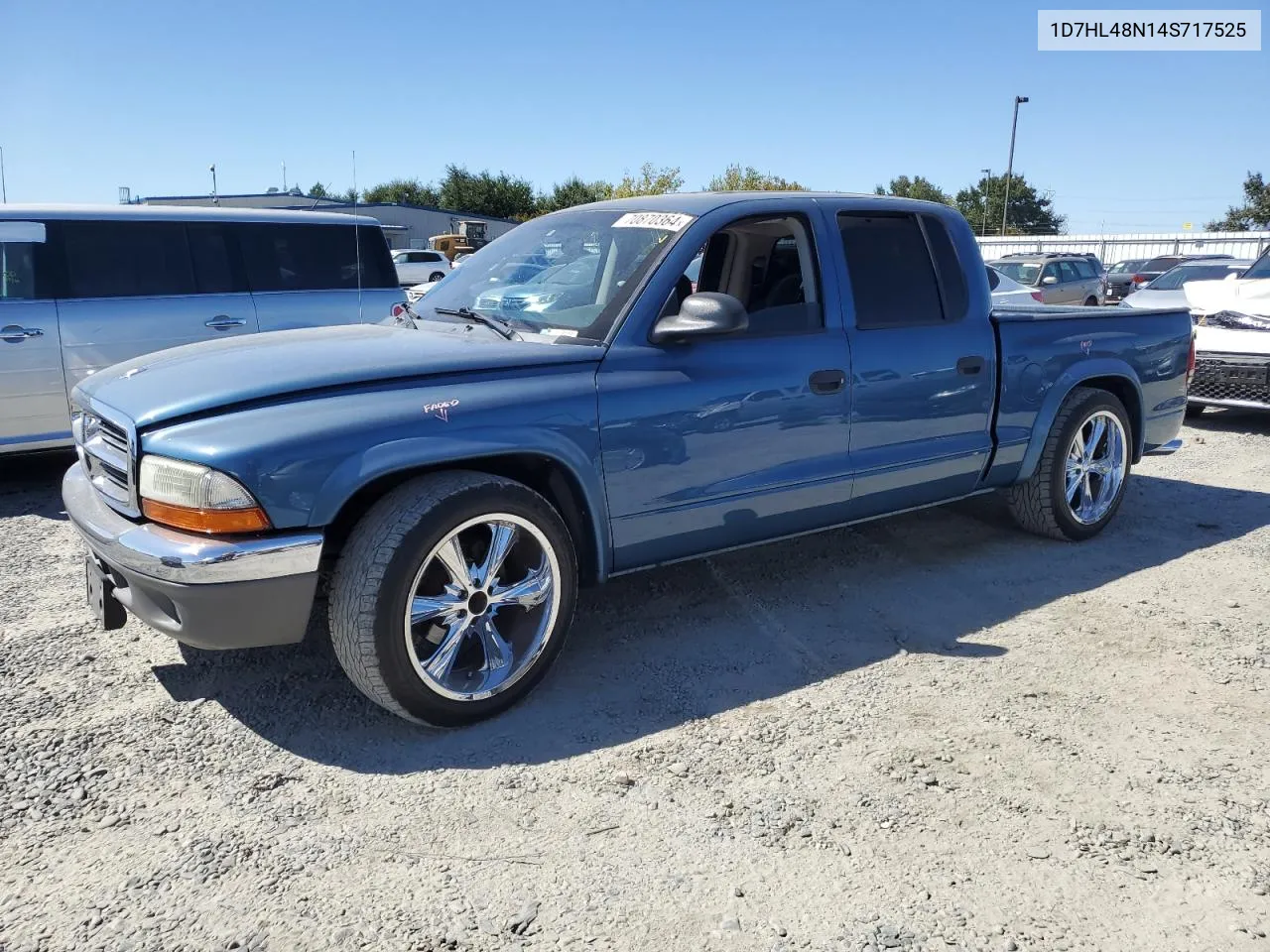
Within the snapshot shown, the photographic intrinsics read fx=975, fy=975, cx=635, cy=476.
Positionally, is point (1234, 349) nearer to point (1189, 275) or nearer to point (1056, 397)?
point (1056, 397)

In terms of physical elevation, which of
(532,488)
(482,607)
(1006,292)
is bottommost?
(482,607)

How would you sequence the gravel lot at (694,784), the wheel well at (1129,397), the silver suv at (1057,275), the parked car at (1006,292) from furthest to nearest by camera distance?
the silver suv at (1057,275), the parked car at (1006,292), the wheel well at (1129,397), the gravel lot at (694,784)

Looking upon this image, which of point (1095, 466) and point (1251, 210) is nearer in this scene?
point (1095, 466)

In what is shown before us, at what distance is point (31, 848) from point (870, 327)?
11.5 ft

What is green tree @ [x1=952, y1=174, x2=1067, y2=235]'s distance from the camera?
3093 inches

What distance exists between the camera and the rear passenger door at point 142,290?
638 centimetres

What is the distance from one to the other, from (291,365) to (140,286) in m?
4.18

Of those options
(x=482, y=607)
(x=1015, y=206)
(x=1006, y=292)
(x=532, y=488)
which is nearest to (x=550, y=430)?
(x=532, y=488)

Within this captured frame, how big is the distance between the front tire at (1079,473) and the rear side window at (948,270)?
949 mm

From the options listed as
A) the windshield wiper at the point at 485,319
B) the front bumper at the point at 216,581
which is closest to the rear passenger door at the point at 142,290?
the windshield wiper at the point at 485,319

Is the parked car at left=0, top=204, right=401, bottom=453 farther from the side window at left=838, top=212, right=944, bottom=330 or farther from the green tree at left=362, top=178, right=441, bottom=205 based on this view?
the green tree at left=362, top=178, right=441, bottom=205

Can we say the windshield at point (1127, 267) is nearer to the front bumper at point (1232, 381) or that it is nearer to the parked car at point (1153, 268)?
the parked car at point (1153, 268)

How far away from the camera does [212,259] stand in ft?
22.7

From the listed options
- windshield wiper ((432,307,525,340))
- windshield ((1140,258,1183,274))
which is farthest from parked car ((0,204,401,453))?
windshield ((1140,258,1183,274))
